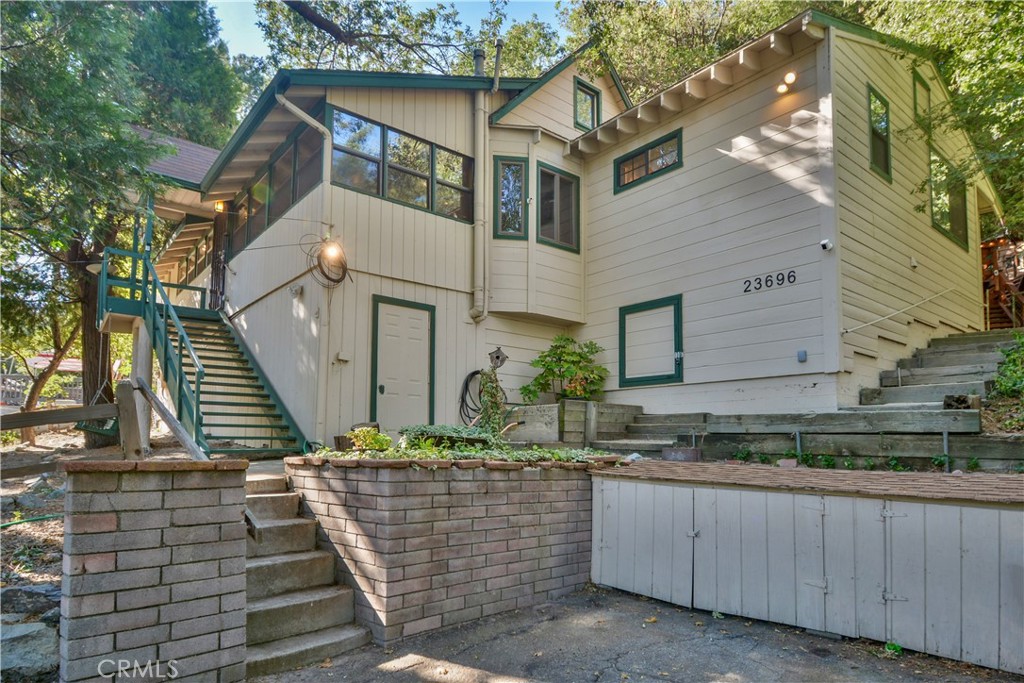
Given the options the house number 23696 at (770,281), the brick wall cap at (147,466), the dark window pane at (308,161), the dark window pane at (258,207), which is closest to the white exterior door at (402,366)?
the dark window pane at (308,161)

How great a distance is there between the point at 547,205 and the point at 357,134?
323 cm

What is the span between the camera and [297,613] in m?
3.68

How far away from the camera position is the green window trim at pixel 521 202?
9805 millimetres

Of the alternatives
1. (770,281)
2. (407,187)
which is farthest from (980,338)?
(407,187)

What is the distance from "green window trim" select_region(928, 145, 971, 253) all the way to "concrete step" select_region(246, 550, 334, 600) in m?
9.92

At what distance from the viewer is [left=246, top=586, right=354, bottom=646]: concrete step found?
11.5 feet

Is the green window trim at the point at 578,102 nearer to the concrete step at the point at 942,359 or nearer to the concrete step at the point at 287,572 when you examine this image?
the concrete step at the point at 942,359

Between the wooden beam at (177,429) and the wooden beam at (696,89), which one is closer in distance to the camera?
the wooden beam at (177,429)

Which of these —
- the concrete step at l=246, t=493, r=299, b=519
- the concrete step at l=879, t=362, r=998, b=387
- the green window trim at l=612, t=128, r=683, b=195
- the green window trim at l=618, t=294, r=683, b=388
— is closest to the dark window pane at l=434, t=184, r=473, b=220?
the green window trim at l=612, t=128, r=683, b=195

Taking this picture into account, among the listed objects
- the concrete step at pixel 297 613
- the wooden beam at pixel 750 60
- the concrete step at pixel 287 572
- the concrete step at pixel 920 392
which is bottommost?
the concrete step at pixel 297 613

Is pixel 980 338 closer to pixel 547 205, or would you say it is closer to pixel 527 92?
pixel 547 205

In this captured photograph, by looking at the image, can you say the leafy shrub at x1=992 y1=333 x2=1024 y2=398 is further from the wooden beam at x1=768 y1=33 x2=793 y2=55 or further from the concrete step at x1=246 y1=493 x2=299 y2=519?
the concrete step at x1=246 y1=493 x2=299 y2=519

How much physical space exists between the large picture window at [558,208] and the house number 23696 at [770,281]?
3219mm

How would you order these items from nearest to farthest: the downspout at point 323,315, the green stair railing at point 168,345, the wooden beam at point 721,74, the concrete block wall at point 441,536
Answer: the concrete block wall at point 441,536, the green stair railing at point 168,345, the downspout at point 323,315, the wooden beam at point 721,74
